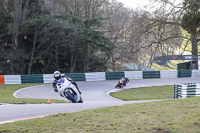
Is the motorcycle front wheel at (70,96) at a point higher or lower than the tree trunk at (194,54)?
lower

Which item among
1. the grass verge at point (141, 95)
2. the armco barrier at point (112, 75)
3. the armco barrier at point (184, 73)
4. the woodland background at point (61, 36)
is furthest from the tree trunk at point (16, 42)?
the armco barrier at point (184, 73)

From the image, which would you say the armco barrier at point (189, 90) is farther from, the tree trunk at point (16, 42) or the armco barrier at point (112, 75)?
the tree trunk at point (16, 42)

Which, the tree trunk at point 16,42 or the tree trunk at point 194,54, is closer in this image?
the tree trunk at point 16,42

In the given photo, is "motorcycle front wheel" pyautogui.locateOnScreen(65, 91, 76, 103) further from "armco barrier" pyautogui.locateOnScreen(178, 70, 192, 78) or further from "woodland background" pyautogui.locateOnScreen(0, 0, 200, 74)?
"armco barrier" pyautogui.locateOnScreen(178, 70, 192, 78)

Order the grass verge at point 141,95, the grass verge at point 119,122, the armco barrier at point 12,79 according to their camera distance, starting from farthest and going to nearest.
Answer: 1. the armco barrier at point 12,79
2. the grass verge at point 141,95
3. the grass verge at point 119,122

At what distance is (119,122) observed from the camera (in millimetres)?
6809

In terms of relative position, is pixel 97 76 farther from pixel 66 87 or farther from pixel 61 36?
pixel 66 87

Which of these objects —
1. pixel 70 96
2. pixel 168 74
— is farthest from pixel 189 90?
pixel 168 74

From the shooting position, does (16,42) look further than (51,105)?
Yes

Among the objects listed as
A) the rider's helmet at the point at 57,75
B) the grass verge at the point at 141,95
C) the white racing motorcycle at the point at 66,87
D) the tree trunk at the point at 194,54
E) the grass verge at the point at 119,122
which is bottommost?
the grass verge at the point at 141,95

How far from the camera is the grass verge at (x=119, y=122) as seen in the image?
612cm

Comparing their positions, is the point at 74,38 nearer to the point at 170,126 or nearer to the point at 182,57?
the point at 182,57

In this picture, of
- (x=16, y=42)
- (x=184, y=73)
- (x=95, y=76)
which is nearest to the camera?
(x=95, y=76)

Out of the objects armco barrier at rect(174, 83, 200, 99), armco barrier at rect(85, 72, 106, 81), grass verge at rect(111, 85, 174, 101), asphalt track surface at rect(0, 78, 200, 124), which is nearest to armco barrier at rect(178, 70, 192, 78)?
asphalt track surface at rect(0, 78, 200, 124)
